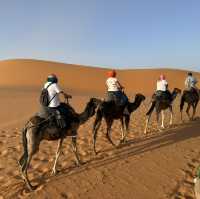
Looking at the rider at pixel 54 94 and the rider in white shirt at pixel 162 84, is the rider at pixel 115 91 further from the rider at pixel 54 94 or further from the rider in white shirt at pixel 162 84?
the rider in white shirt at pixel 162 84

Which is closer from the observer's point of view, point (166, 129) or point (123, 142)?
point (123, 142)

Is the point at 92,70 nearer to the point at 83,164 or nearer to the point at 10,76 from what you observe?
the point at 10,76

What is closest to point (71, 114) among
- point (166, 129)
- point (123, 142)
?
point (123, 142)

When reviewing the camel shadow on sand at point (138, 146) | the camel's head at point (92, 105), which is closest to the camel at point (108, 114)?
the camel shadow on sand at point (138, 146)

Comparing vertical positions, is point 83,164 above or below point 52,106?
below

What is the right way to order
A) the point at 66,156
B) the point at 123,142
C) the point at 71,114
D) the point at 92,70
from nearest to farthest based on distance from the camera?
the point at 71,114, the point at 66,156, the point at 123,142, the point at 92,70

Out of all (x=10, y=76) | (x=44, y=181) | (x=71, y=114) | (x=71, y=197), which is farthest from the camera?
(x=10, y=76)

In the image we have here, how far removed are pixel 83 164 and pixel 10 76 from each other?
171 feet

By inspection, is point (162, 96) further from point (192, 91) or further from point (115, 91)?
point (115, 91)

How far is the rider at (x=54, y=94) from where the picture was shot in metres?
9.33

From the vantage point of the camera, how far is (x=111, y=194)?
8.49 metres

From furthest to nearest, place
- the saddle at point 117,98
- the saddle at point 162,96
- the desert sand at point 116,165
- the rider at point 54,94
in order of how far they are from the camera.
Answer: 1. the saddle at point 162,96
2. the saddle at point 117,98
3. the rider at point 54,94
4. the desert sand at point 116,165

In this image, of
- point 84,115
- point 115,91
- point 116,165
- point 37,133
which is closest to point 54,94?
point 37,133

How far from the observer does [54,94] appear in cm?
943
